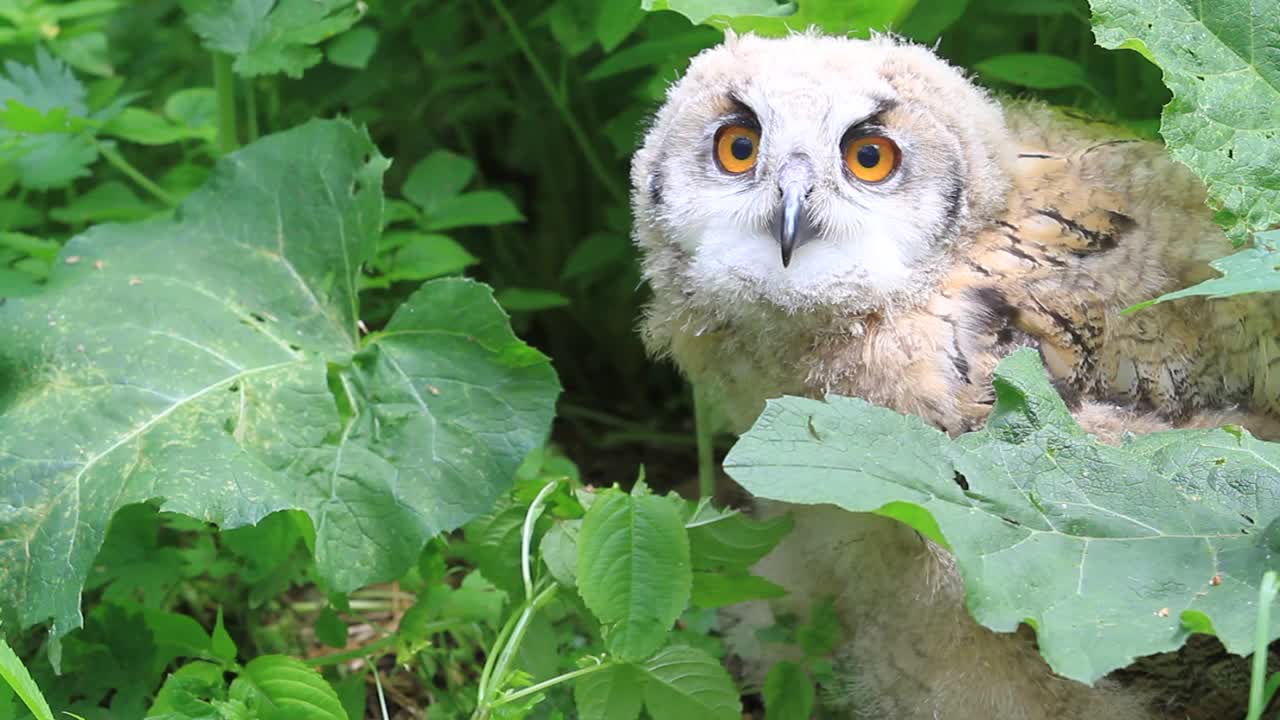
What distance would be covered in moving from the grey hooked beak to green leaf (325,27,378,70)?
1487 millimetres

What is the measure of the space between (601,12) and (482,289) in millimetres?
858

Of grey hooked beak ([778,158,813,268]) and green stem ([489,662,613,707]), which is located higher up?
grey hooked beak ([778,158,813,268])

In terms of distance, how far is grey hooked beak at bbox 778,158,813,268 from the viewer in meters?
2.45

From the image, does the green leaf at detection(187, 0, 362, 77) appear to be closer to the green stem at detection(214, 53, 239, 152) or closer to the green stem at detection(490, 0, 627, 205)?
the green stem at detection(214, 53, 239, 152)

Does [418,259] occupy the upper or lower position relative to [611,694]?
upper

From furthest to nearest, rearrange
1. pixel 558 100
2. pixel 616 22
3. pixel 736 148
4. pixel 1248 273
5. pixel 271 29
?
pixel 558 100 → pixel 271 29 → pixel 616 22 → pixel 736 148 → pixel 1248 273

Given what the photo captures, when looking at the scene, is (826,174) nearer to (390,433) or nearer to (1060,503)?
(1060,503)

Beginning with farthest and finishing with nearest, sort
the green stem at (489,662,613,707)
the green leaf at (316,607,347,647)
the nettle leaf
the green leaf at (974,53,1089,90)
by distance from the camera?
the green leaf at (974,53,1089,90) → the green leaf at (316,607,347,647) → the green stem at (489,662,613,707) → the nettle leaf

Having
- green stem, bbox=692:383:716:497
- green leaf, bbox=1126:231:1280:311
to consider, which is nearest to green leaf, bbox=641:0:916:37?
green stem, bbox=692:383:716:497

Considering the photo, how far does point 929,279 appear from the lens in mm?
2592

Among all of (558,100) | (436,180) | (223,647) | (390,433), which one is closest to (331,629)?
(223,647)

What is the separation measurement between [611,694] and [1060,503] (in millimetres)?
940

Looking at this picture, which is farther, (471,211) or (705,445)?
(471,211)

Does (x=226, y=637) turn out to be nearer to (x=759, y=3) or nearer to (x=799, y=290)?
(x=799, y=290)
